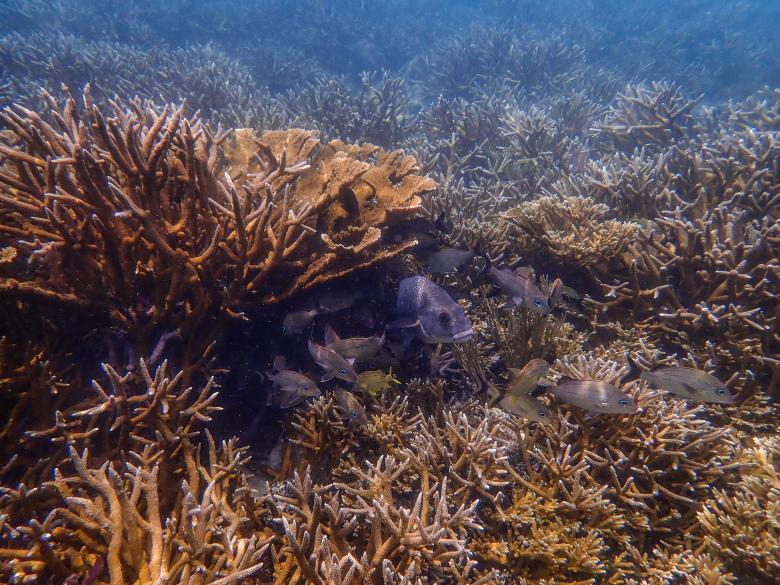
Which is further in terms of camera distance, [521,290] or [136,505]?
[521,290]

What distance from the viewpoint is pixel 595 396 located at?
8.46ft

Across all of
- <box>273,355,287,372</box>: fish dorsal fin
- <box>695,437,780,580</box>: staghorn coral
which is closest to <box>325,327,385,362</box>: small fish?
<box>273,355,287,372</box>: fish dorsal fin

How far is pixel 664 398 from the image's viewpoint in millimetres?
3154

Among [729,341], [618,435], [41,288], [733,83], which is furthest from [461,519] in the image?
[733,83]

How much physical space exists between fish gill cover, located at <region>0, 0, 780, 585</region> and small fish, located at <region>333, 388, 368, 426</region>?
0.02 meters

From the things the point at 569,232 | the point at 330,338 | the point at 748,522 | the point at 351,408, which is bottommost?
the point at 748,522

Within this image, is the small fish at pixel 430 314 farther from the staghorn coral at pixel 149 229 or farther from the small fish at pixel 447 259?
the small fish at pixel 447 259

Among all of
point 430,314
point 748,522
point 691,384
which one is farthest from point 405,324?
point 748,522

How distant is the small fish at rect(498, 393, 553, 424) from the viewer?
8.52 feet

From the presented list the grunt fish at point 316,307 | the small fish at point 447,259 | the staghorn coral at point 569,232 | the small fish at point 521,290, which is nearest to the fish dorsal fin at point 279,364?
the grunt fish at point 316,307

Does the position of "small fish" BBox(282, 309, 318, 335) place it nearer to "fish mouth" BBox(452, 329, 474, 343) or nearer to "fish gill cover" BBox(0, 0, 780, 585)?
"fish gill cover" BBox(0, 0, 780, 585)

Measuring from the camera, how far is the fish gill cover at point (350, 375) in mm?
2219

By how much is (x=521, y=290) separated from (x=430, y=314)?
3.03 feet

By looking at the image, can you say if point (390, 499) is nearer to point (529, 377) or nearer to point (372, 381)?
point (372, 381)
